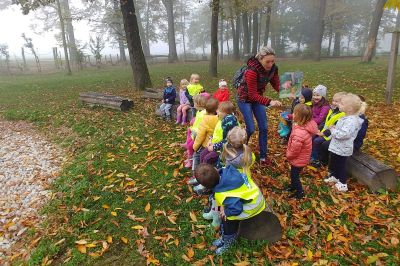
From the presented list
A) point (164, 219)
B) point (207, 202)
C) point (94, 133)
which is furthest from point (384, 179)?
point (94, 133)

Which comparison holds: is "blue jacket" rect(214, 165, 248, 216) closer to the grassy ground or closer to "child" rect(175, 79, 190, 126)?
the grassy ground

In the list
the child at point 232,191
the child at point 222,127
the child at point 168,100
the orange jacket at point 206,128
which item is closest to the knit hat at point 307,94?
the child at point 222,127

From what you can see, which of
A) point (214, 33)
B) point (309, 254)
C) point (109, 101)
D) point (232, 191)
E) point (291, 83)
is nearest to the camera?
point (232, 191)

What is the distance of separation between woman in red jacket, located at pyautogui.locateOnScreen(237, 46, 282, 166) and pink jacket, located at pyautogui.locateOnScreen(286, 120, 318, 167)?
0.55 meters

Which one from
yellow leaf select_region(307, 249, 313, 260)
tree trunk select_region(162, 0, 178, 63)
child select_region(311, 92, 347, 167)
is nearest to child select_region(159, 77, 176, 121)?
child select_region(311, 92, 347, 167)

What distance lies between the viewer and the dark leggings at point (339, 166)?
462 centimetres

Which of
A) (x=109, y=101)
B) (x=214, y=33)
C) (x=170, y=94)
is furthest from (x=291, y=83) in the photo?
(x=214, y=33)

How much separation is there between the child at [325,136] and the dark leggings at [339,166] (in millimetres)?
392

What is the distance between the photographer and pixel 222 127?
4.38 meters

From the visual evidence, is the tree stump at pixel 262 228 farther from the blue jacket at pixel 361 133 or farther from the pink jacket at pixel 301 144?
the blue jacket at pixel 361 133

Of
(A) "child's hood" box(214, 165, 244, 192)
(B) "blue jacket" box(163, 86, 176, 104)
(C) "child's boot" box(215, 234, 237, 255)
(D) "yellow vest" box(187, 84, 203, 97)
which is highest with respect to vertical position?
(D) "yellow vest" box(187, 84, 203, 97)

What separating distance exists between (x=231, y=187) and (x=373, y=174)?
269cm

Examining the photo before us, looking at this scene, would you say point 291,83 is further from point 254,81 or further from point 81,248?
→ point 81,248

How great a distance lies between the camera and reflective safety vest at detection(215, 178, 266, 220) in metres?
3.29
